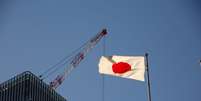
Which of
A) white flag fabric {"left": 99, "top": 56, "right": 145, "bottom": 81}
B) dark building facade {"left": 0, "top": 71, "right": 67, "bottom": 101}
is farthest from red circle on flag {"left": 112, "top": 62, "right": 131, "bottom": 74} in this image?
dark building facade {"left": 0, "top": 71, "right": 67, "bottom": 101}

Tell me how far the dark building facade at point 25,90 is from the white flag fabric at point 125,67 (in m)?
Result: 95.4

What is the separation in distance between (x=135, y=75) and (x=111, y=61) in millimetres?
5682

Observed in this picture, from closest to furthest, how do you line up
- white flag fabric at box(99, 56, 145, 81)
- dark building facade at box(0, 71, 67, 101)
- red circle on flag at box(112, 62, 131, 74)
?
white flag fabric at box(99, 56, 145, 81)
red circle on flag at box(112, 62, 131, 74)
dark building facade at box(0, 71, 67, 101)

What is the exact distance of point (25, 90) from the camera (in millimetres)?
180000

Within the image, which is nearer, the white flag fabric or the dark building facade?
the white flag fabric

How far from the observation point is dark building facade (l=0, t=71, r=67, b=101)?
7032 inches

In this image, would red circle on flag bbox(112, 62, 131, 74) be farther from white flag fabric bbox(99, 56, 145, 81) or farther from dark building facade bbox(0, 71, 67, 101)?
dark building facade bbox(0, 71, 67, 101)

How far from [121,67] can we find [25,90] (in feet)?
333

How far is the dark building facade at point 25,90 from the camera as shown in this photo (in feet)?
586

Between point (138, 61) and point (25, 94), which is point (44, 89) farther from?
point (138, 61)

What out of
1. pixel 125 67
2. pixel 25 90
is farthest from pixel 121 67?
pixel 25 90

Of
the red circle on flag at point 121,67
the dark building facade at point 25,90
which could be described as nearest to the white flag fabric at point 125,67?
the red circle on flag at point 121,67

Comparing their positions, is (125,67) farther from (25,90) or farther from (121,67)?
(25,90)

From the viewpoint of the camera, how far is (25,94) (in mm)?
177875
